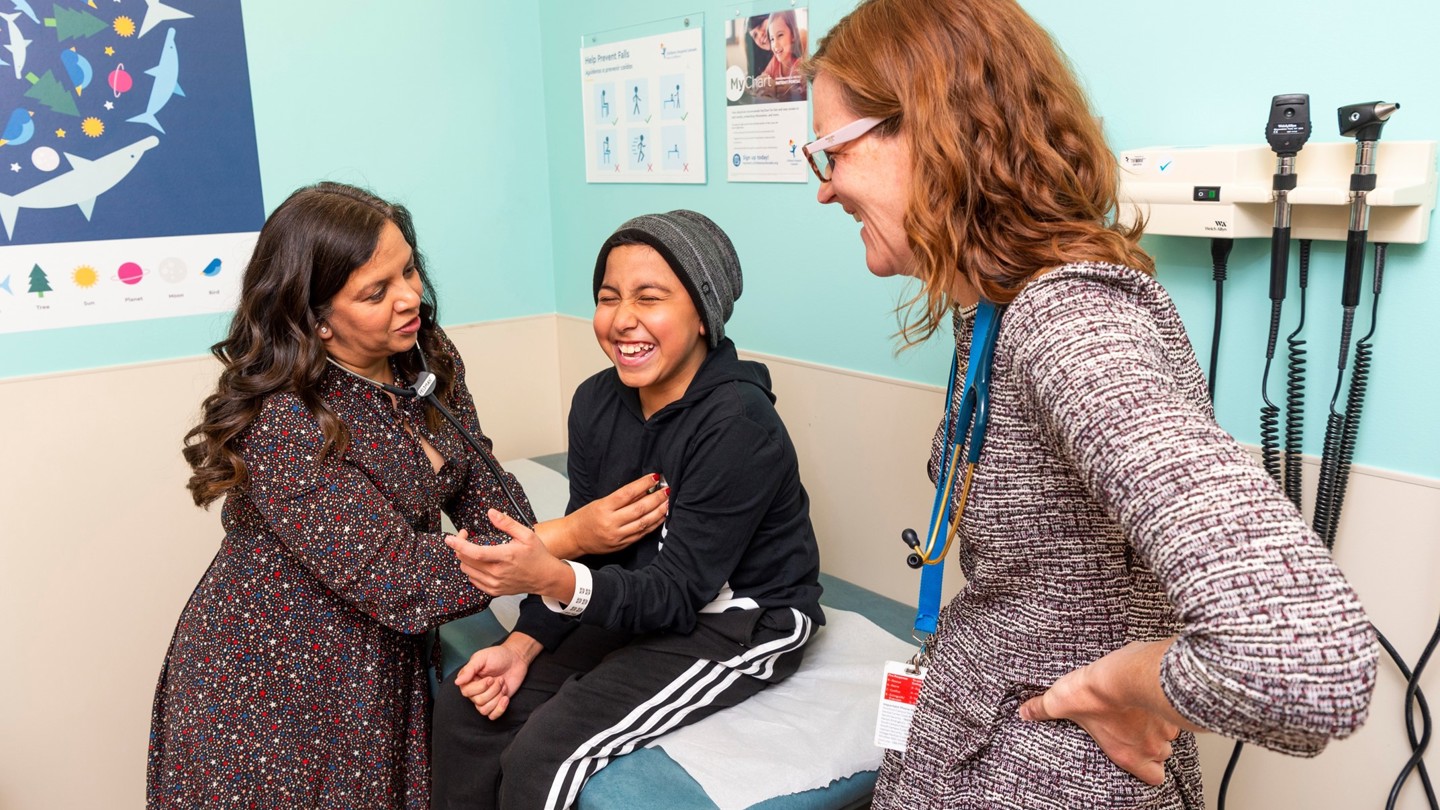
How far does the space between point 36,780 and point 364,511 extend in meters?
1.32

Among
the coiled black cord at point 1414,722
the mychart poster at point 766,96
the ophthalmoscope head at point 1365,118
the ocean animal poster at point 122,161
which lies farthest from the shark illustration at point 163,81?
the coiled black cord at point 1414,722

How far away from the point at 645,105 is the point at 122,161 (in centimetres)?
113

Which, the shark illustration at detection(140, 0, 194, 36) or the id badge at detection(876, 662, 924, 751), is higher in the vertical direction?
the shark illustration at detection(140, 0, 194, 36)

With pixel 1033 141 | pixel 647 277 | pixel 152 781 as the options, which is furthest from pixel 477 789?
pixel 1033 141

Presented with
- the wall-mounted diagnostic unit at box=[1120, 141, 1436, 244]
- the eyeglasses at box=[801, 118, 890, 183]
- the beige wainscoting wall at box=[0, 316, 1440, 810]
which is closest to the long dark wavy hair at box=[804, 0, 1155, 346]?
the eyeglasses at box=[801, 118, 890, 183]

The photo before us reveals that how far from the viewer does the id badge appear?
1.05m

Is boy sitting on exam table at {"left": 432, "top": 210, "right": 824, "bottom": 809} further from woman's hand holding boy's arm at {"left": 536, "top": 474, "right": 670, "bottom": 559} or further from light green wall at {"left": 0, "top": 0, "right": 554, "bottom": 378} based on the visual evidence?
light green wall at {"left": 0, "top": 0, "right": 554, "bottom": 378}

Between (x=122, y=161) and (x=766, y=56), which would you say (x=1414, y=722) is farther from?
(x=122, y=161)

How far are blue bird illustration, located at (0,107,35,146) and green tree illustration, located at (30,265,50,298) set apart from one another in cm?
25

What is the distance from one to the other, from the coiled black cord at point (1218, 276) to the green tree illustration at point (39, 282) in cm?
216

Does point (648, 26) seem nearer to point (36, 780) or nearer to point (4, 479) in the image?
point (4, 479)

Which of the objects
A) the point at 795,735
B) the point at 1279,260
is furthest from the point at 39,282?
the point at 1279,260

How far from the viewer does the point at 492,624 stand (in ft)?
6.40

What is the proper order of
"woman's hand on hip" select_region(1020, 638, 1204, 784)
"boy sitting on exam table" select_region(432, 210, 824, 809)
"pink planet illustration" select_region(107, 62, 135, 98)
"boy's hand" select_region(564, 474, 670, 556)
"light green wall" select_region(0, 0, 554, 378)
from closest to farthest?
"woman's hand on hip" select_region(1020, 638, 1204, 784)
"boy sitting on exam table" select_region(432, 210, 824, 809)
"boy's hand" select_region(564, 474, 670, 556)
"pink planet illustration" select_region(107, 62, 135, 98)
"light green wall" select_region(0, 0, 554, 378)
